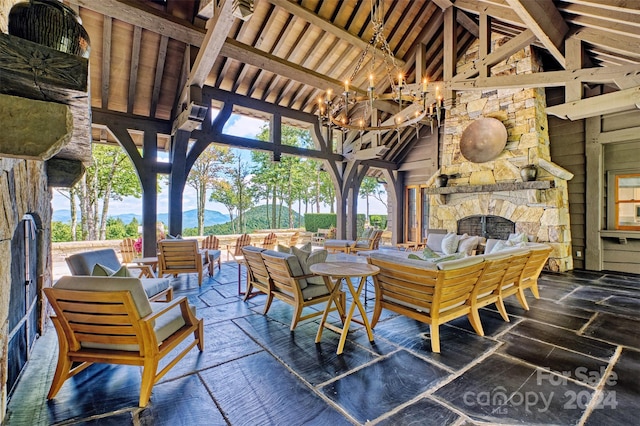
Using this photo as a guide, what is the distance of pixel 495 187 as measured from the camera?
643 cm

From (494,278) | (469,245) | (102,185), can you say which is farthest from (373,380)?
(102,185)

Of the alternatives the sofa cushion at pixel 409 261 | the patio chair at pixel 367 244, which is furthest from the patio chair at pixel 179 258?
the patio chair at pixel 367 244

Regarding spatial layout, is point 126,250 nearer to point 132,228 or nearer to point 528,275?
point 132,228

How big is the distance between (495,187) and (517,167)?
59cm

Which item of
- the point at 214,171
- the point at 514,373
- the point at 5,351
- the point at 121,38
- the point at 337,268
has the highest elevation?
the point at 121,38

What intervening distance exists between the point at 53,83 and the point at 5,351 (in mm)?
1797

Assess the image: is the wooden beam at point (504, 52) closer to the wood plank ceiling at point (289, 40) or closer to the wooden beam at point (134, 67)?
the wood plank ceiling at point (289, 40)

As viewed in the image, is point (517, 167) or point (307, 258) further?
point (517, 167)

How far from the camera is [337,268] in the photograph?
9.82 ft

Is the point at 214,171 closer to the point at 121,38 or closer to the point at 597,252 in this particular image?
the point at 121,38

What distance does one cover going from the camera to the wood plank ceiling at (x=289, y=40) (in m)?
3.71

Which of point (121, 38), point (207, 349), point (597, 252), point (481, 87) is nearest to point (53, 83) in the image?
point (207, 349)

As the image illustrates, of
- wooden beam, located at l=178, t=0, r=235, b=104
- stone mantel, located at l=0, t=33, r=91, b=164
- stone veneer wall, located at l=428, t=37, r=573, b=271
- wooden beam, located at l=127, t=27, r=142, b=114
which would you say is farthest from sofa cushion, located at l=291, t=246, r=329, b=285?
stone veneer wall, located at l=428, t=37, r=573, b=271

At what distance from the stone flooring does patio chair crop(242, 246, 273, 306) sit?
369 millimetres
